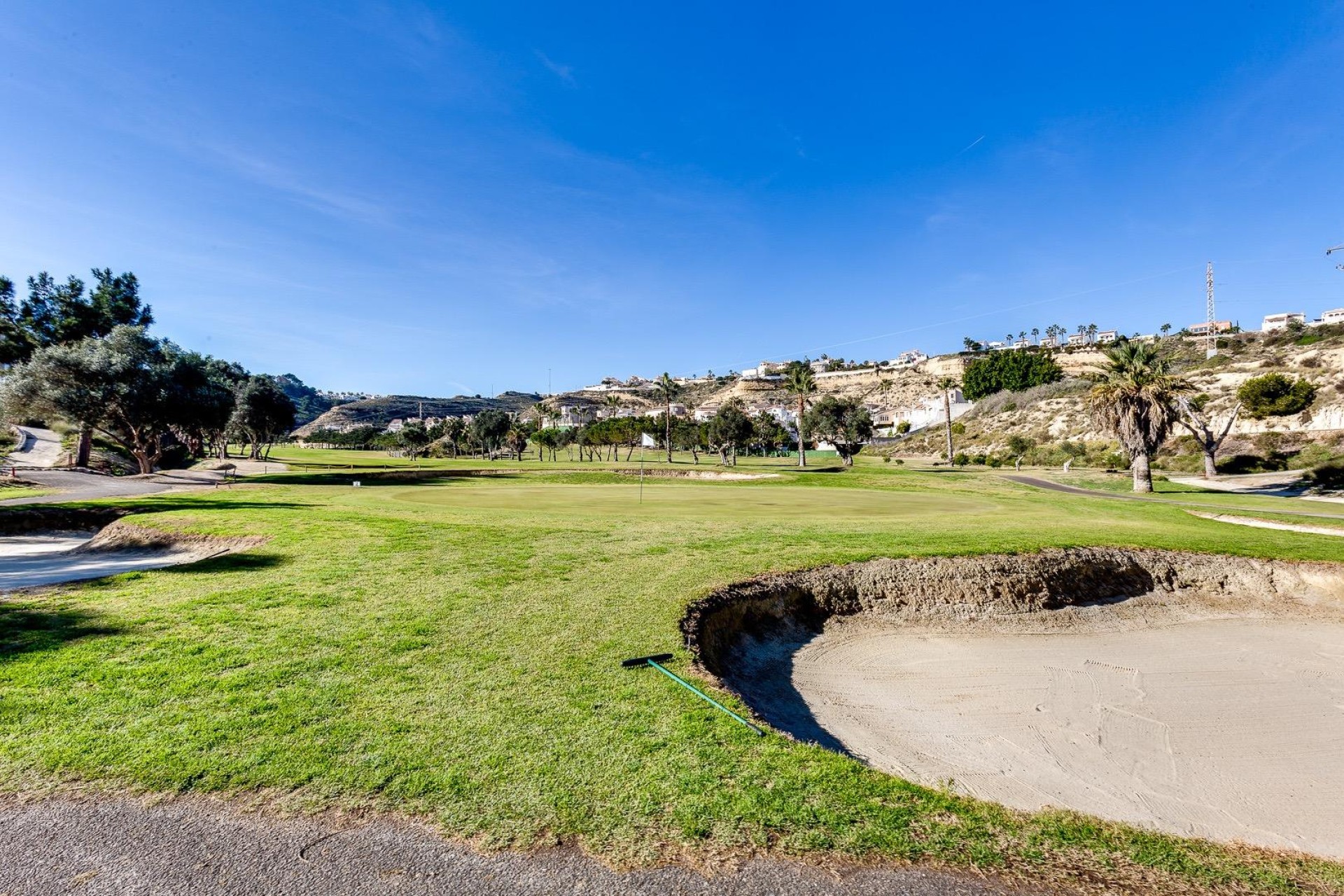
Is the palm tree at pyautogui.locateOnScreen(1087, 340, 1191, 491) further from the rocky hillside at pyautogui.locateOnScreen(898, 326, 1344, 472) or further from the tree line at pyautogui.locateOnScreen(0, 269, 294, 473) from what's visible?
the tree line at pyautogui.locateOnScreen(0, 269, 294, 473)

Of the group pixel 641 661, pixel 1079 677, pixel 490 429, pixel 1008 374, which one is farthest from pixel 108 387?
pixel 1008 374

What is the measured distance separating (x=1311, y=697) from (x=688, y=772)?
11.9 metres

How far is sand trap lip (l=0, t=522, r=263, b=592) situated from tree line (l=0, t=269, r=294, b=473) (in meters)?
22.1

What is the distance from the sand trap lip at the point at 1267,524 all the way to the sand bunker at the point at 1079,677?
672cm

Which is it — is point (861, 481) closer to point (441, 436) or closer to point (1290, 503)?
point (1290, 503)

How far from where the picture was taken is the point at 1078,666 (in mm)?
10961

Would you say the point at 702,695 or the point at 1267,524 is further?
the point at 1267,524

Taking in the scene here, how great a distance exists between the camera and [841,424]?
3118 inches

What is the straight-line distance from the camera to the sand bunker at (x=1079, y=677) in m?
7.10

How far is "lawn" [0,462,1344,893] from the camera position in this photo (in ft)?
14.6

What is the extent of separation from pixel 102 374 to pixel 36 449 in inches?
809

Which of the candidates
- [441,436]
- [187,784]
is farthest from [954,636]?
[441,436]

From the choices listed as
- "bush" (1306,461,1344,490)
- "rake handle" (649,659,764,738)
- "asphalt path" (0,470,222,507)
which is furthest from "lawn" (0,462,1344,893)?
"bush" (1306,461,1344,490)

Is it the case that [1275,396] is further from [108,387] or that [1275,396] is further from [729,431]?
[108,387]
